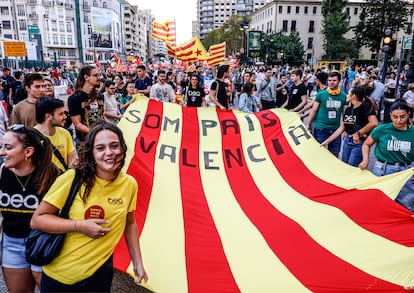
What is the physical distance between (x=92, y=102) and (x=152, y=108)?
917 mm

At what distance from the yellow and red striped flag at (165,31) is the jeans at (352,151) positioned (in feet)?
37.4

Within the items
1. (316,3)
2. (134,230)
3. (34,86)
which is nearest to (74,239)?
(134,230)

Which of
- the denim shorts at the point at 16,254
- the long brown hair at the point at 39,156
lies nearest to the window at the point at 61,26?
the long brown hair at the point at 39,156

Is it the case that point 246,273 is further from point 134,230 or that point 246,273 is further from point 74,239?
point 74,239

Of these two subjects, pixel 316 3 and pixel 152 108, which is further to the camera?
→ pixel 316 3

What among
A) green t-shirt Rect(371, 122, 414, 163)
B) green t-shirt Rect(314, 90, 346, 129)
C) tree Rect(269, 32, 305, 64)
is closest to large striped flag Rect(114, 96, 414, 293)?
green t-shirt Rect(371, 122, 414, 163)

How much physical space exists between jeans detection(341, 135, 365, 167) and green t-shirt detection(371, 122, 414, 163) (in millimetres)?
933

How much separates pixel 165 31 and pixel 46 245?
14.5 meters

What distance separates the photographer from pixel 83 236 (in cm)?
189

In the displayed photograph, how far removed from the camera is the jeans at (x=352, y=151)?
501 centimetres

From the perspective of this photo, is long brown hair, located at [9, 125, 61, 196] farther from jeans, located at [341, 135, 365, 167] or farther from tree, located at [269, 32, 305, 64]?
tree, located at [269, 32, 305, 64]

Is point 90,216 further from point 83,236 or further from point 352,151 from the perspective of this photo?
point 352,151

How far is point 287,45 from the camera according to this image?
5188cm

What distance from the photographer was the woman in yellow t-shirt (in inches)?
72.4
